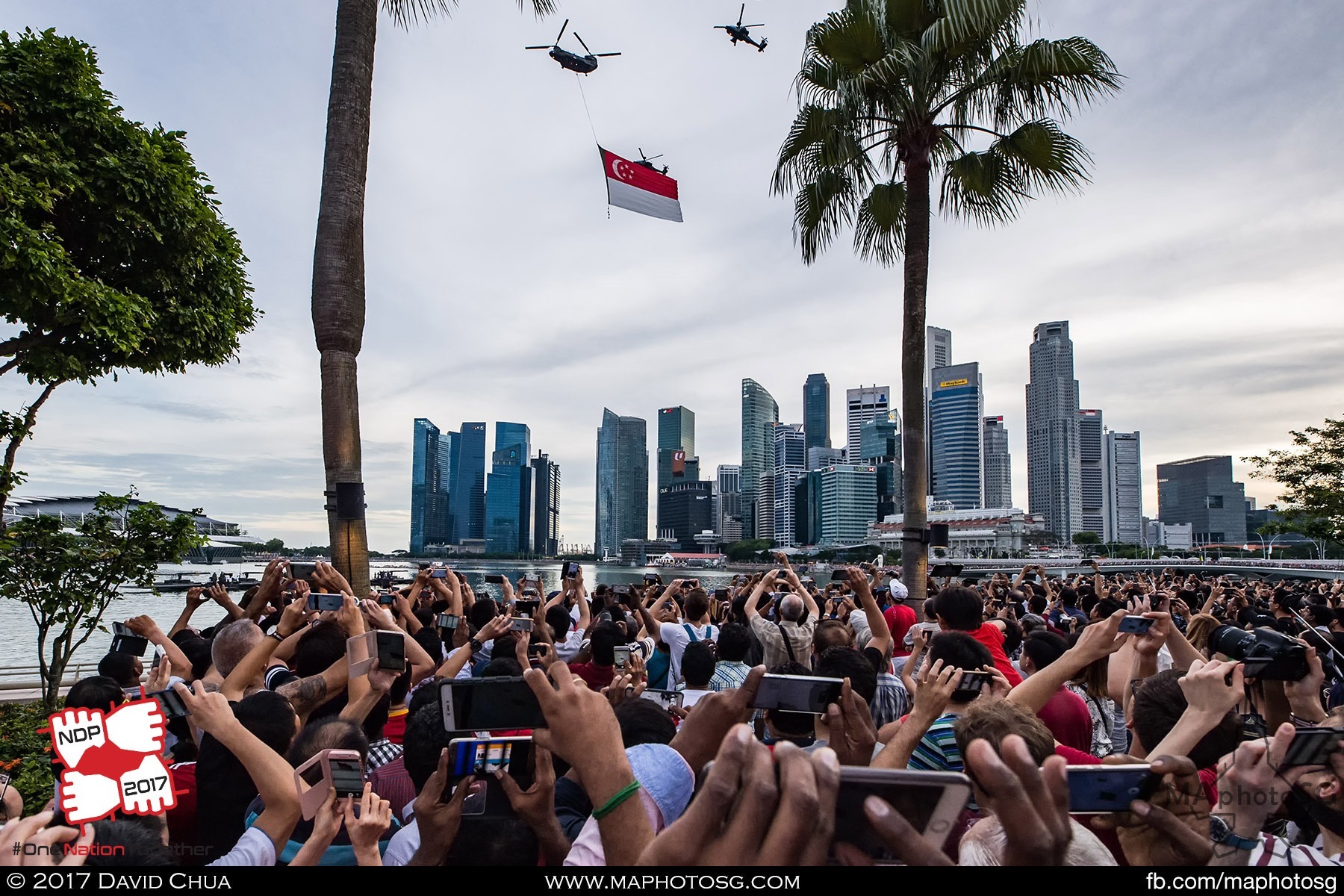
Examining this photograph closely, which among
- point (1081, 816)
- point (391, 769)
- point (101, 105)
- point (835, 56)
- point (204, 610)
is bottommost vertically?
point (204, 610)

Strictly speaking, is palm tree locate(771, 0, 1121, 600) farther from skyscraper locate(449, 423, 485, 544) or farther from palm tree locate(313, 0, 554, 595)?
skyscraper locate(449, 423, 485, 544)

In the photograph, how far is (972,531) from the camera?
129250 millimetres

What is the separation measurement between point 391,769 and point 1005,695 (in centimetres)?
247

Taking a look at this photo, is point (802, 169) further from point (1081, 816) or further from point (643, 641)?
point (1081, 816)

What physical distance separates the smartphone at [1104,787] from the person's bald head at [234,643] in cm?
388

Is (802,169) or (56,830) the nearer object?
(56,830)

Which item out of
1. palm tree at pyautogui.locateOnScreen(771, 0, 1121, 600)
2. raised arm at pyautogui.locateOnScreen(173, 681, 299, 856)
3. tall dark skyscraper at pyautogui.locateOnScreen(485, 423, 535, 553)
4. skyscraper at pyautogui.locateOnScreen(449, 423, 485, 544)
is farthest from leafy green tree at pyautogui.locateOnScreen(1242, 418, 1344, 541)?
skyscraper at pyautogui.locateOnScreen(449, 423, 485, 544)

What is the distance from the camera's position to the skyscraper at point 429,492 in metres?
183

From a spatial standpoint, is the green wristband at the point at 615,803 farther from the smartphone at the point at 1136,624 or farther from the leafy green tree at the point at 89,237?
the leafy green tree at the point at 89,237

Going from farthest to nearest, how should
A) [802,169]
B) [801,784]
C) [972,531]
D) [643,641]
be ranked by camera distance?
[972,531], [802,169], [643,641], [801,784]

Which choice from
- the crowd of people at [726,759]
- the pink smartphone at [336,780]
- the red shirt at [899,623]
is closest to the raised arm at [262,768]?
the crowd of people at [726,759]

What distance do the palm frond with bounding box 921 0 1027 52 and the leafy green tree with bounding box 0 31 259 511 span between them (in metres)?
8.52

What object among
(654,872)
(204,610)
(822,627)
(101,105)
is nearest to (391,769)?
(654,872)

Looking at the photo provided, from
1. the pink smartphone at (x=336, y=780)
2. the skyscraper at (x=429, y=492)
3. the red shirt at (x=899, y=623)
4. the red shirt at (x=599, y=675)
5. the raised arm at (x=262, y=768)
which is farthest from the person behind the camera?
the skyscraper at (x=429, y=492)
